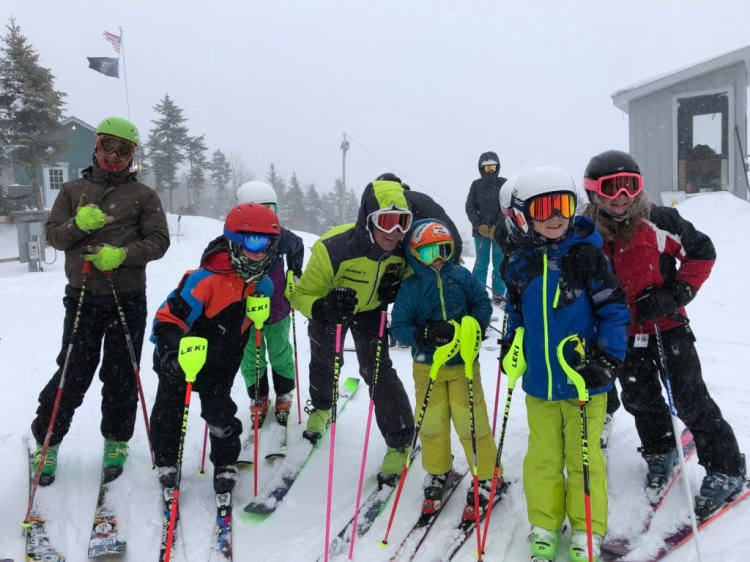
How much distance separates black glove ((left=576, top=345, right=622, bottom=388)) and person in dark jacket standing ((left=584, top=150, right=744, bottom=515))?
46 cm

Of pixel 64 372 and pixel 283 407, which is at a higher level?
pixel 64 372

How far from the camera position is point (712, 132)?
14609mm

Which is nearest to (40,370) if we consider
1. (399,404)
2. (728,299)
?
(399,404)

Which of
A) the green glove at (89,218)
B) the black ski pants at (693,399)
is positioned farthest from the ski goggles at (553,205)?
the green glove at (89,218)

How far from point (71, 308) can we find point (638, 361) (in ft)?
12.1

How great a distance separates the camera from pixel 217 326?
329 cm

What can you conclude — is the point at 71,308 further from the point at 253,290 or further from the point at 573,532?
the point at 573,532

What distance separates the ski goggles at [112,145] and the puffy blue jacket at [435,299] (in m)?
2.08

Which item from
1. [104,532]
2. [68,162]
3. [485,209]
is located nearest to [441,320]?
[104,532]

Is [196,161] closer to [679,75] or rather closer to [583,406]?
[679,75]

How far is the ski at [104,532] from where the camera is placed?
2945mm

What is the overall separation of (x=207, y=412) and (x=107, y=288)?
1103mm

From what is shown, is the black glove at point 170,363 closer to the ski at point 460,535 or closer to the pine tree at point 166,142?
the ski at point 460,535

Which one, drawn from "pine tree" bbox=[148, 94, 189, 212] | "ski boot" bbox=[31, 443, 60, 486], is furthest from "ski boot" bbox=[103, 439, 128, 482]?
"pine tree" bbox=[148, 94, 189, 212]
